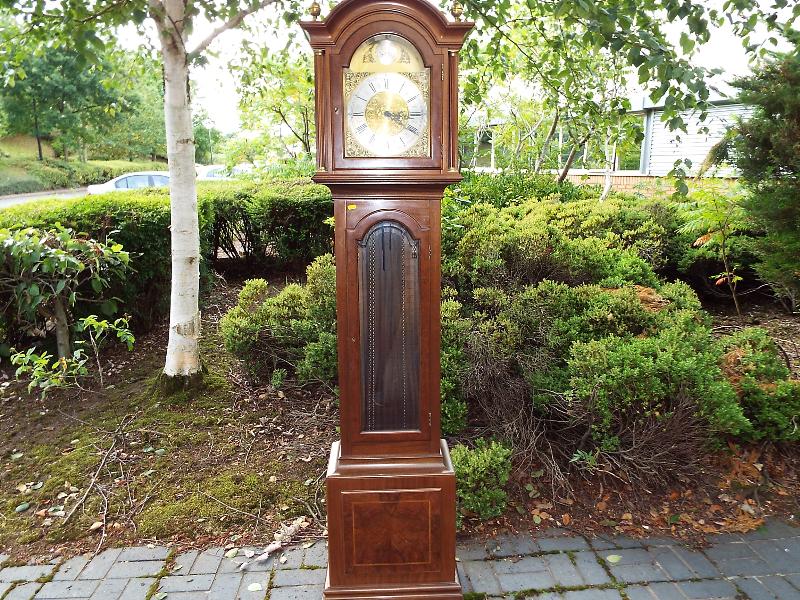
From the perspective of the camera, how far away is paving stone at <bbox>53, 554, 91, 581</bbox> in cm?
273

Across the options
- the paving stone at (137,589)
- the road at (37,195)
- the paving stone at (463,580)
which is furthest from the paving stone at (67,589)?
the road at (37,195)

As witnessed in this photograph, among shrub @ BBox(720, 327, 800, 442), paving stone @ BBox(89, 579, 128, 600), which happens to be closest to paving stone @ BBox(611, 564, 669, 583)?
shrub @ BBox(720, 327, 800, 442)

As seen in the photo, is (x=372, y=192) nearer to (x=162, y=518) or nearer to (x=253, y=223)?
(x=162, y=518)

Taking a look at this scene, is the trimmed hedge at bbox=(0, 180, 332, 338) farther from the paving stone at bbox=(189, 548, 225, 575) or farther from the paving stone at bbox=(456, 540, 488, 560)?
the paving stone at bbox=(456, 540, 488, 560)

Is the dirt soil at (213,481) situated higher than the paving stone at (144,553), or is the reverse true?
the dirt soil at (213,481)

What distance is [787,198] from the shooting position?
3.34 meters

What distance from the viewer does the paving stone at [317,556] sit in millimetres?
2807

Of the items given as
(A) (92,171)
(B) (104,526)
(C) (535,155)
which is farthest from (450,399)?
(A) (92,171)

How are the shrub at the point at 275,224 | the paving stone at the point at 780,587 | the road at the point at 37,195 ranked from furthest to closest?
the road at the point at 37,195 → the shrub at the point at 275,224 → the paving stone at the point at 780,587

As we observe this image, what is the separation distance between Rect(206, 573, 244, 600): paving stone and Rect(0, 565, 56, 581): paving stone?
2.66 ft

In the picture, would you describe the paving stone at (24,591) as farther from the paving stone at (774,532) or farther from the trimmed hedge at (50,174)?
the trimmed hedge at (50,174)

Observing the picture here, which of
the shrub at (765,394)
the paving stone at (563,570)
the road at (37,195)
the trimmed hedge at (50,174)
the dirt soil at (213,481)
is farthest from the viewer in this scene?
the trimmed hedge at (50,174)

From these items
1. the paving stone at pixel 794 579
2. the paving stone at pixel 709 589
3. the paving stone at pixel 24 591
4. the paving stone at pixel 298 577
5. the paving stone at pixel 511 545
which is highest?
the paving stone at pixel 511 545

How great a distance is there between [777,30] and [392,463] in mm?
3039
